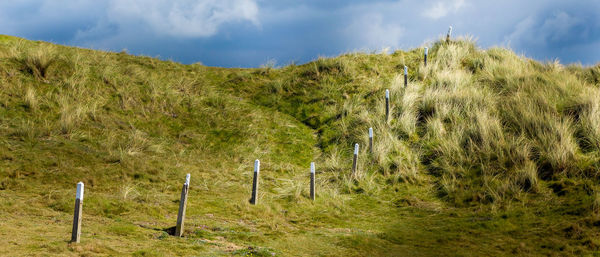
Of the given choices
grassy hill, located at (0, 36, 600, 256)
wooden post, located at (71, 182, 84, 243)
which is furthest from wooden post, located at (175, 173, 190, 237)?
wooden post, located at (71, 182, 84, 243)

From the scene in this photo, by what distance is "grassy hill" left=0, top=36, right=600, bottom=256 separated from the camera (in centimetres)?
952

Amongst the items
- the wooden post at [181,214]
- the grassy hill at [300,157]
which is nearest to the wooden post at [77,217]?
the grassy hill at [300,157]

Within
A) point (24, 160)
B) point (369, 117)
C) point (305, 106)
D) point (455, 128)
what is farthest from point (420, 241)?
point (305, 106)

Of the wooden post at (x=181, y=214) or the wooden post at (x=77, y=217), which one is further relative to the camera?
the wooden post at (x=181, y=214)

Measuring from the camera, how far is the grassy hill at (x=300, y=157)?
952cm

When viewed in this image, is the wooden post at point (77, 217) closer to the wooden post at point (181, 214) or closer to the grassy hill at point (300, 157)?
the grassy hill at point (300, 157)

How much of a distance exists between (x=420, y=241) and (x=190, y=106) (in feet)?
38.0

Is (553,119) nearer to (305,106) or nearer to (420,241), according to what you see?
(420,241)

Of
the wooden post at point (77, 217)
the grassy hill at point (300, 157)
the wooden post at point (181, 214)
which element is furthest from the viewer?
the grassy hill at point (300, 157)

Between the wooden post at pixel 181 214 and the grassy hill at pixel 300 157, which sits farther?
the grassy hill at pixel 300 157

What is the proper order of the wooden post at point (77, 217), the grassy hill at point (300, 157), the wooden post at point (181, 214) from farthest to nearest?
the grassy hill at point (300, 157) → the wooden post at point (181, 214) → the wooden post at point (77, 217)

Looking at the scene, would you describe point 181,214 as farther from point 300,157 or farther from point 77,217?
point 300,157

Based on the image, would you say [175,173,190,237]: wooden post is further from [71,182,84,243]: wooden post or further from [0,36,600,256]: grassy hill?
[71,182,84,243]: wooden post

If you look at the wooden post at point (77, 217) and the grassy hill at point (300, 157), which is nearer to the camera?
the wooden post at point (77, 217)
